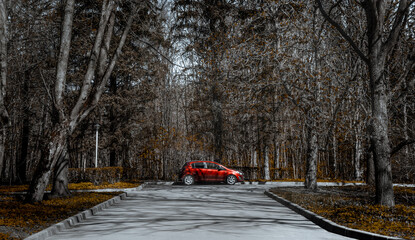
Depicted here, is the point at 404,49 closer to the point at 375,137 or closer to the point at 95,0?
the point at 375,137

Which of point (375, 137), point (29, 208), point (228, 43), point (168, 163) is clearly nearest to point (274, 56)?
point (228, 43)

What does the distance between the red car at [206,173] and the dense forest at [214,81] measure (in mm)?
2185

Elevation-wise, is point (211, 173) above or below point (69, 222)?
above

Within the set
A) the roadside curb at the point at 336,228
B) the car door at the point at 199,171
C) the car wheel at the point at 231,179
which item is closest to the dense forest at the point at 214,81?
the roadside curb at the point at 336,228

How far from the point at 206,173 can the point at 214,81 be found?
6245 millimetres

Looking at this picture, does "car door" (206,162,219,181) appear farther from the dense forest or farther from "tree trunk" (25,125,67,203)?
"tree trunk" (25,125,67,203)

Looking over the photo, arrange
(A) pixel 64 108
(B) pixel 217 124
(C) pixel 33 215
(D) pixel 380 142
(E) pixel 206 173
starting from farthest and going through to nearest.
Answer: (B) pixel 217 124 → (E) pixel 206 173 → (A) pixel 64 108 → (D) pixel 380 142 → (C) pixel 33 215

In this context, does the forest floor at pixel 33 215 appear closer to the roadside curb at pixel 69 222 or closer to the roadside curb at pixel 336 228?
the roadside curb at pixel 69 222

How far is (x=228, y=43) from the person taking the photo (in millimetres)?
20453

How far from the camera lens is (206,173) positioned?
88.2 ft

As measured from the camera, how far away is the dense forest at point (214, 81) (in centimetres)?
1234

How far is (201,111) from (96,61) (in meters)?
20.9

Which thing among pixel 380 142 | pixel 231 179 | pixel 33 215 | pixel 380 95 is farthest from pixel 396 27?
pixel 231 179

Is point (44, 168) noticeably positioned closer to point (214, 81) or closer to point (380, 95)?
point (380, 95)
